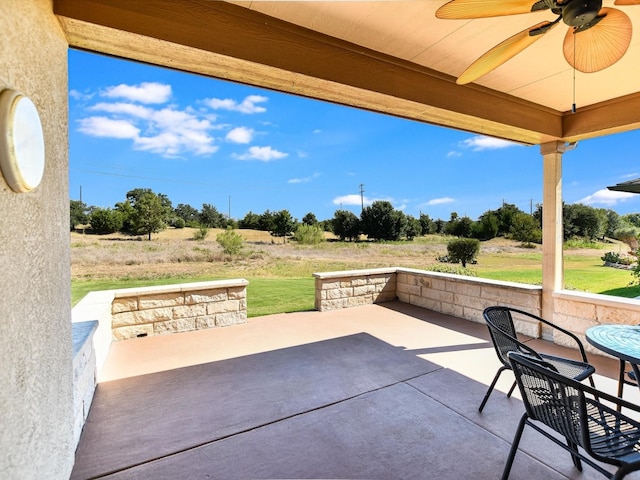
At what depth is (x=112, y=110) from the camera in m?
8.16

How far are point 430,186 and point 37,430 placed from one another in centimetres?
→ 1346

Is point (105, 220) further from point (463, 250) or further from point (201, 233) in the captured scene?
point (463, 250)

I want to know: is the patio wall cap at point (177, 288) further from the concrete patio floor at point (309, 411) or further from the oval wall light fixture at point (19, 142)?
the oval wall light fixture at point (19, 142)

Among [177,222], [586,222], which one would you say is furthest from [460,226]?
[177,222]

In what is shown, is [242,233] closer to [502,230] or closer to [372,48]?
[372,48]

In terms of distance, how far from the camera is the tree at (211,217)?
8.14 metres

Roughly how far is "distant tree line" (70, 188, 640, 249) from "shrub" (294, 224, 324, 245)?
1.5 inches

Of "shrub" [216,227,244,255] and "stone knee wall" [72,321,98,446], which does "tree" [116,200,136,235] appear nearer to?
"shrub" [216,227,244,255]

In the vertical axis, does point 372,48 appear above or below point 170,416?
above

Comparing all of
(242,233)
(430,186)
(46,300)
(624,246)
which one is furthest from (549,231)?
(430,186)

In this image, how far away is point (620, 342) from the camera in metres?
1.97

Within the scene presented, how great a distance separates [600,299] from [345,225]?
779 cm

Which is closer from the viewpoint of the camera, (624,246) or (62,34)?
(62,34)

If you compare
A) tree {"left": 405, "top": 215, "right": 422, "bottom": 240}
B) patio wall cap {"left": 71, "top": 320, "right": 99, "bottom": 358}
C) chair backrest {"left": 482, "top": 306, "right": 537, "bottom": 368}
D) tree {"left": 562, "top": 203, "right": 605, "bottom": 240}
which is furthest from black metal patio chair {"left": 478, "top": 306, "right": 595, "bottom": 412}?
tree {"left": 405, "top": 215, "right": 422, "bottom": 240}
